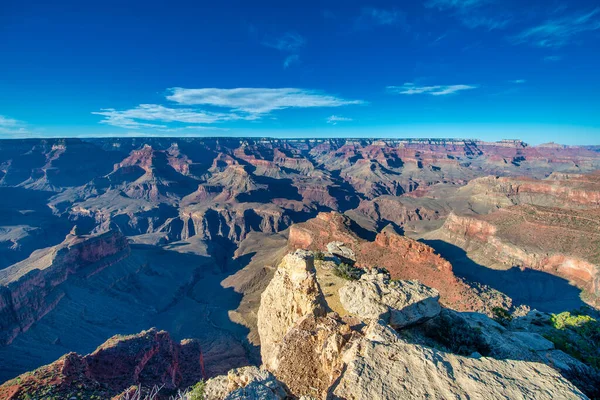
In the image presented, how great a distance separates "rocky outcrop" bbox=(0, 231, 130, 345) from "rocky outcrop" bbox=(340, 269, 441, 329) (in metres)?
51.9

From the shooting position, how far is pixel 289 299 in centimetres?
1880

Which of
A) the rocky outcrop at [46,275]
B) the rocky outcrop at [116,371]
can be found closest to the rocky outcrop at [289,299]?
the rocky outcrop at [116,371]

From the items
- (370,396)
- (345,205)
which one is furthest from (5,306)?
(345,205)

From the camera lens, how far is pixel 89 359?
80.3 feet

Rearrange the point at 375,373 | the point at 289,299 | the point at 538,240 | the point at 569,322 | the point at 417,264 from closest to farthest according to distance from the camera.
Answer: the point at 375,373
the point at 289,299
the point at 569,322
the point at 417,264
the point at 538,240

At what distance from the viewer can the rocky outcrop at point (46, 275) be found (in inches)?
1724

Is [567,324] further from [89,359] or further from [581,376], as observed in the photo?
[89,359]

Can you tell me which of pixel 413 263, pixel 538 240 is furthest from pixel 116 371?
pixel 538 240

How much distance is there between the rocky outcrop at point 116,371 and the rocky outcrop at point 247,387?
13406mm

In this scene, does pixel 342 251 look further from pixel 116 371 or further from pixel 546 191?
pixel 546 191

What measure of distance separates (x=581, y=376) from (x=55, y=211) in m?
185

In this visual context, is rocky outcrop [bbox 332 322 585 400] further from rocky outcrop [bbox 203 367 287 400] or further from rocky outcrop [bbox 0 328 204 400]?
rocky outcrop [bbox 0 328 204 400]

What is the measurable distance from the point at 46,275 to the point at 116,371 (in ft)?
135

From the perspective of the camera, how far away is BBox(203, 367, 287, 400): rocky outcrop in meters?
9.30
